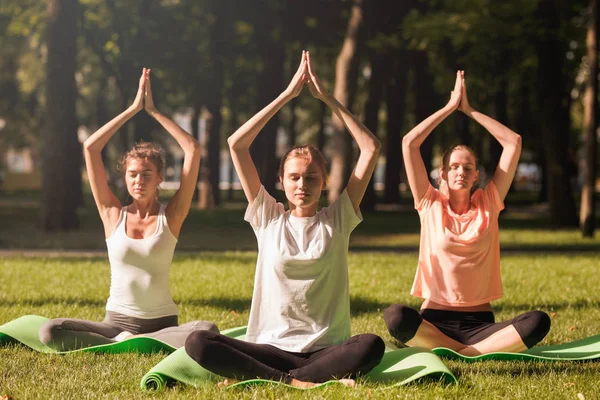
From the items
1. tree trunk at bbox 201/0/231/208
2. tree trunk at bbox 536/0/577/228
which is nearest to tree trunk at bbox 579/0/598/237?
tree trunk at bbox 536/0/577/228

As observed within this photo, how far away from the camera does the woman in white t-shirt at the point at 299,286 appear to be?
18.7ft

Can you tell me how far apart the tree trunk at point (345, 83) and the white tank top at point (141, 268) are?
14290 mm

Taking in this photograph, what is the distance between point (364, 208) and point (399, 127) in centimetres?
498

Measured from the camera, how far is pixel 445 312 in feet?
22.5

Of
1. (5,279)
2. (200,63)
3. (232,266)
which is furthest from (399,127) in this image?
(5,279)

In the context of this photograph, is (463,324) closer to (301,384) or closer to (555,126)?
(301,384)

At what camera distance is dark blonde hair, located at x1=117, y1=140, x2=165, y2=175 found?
674cm

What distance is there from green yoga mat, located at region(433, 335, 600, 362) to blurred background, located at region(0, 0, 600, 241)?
11.8 metres

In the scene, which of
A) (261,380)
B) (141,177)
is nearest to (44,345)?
(141,177)

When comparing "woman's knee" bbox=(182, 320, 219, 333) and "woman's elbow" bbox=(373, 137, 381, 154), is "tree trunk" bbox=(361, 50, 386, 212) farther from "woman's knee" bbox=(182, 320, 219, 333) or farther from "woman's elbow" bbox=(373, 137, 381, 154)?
"woman's elbow" bbox=(373, 137, 381, 154)

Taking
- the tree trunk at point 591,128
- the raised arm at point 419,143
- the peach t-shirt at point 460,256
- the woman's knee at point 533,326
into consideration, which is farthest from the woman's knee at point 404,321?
the tree trunk at point 591,128

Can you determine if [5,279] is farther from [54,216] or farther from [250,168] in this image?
[54,216]

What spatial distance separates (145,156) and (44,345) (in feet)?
5.37

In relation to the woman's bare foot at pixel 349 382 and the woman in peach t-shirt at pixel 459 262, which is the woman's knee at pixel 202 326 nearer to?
the woman in peach t-shirt at pixel 459 262
